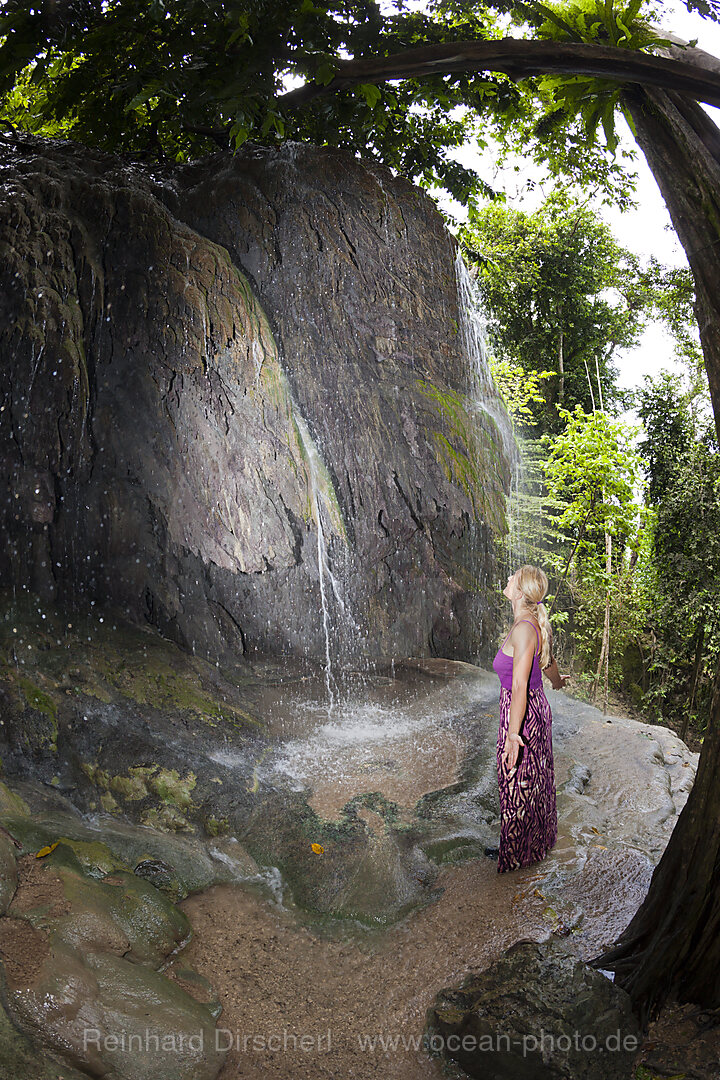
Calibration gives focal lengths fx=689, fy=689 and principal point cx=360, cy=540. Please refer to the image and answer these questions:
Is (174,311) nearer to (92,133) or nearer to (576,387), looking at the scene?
(92,133)

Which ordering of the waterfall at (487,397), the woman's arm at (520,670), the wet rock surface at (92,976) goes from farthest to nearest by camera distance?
1. the waterfall at (487,397)
2. the woman's arm at (520,670)
3. the wet rock surface at (92,976)

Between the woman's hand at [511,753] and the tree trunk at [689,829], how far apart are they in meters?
0.85

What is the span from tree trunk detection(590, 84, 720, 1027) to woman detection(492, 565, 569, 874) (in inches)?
29.7

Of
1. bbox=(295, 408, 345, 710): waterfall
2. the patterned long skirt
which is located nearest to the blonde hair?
the patterned long skirt

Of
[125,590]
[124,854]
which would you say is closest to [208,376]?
[125,590]

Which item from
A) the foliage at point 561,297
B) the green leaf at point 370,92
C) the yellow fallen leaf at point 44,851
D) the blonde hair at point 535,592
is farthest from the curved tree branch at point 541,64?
the foliage at point 561,297

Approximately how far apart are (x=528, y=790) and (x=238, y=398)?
4.25 meters

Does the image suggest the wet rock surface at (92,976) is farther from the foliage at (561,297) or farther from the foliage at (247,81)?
the foliage at (561,297)

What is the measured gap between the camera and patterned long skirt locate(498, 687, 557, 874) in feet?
10.9

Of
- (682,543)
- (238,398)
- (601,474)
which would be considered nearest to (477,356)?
(601,474)

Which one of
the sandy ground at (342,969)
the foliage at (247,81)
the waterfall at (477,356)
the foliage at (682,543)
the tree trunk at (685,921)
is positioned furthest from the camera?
the foliage at (682,543)

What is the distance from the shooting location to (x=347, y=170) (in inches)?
243

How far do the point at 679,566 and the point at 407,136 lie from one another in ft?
18.8

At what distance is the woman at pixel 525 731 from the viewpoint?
10.7 ft
